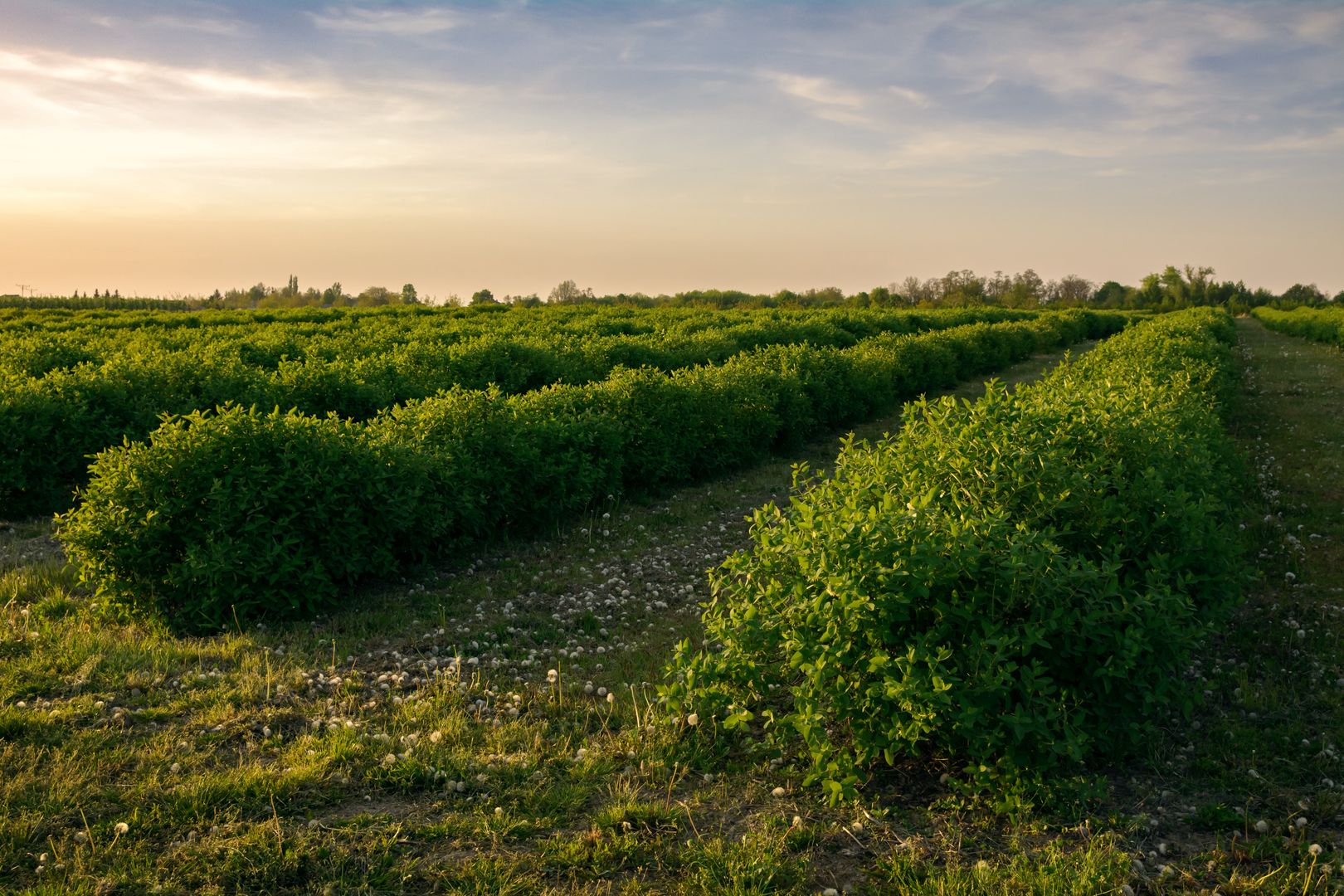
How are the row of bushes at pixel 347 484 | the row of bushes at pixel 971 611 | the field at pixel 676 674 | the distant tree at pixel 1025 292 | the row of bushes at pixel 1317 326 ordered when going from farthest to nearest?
the distant tree at pixel 1025 292 < the row of bushes at pixel 1317 326 < the row of bushes at pixel 347 484 < the row of bushes at pixel 971 611 < the field at pixel 676 674

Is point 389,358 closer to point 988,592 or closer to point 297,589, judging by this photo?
point 297,589

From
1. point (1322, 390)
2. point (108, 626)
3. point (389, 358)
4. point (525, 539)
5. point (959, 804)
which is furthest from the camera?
point (1322, 390)

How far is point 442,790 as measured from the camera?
4.59 m

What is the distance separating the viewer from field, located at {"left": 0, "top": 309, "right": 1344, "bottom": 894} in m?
4.09

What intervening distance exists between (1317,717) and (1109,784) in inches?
76.7

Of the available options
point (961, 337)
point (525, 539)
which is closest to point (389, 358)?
point (525, 539)

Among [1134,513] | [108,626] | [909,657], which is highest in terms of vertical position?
[1134,513]

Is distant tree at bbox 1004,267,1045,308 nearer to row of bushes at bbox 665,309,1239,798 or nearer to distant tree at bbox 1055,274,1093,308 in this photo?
distant tree at bbox 1055,274,1093,308

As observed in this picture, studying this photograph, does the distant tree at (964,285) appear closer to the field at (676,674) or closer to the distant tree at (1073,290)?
the distant tree at (1073,290)

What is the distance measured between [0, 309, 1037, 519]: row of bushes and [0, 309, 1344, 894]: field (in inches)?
73.0

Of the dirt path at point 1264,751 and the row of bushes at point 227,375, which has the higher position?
the row of bushes at point 227,375

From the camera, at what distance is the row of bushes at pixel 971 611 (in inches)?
169

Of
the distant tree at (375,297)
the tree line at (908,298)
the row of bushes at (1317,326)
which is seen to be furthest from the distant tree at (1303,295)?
the distant tree at (375,297)

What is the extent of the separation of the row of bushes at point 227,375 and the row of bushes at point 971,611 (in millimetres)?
6157
